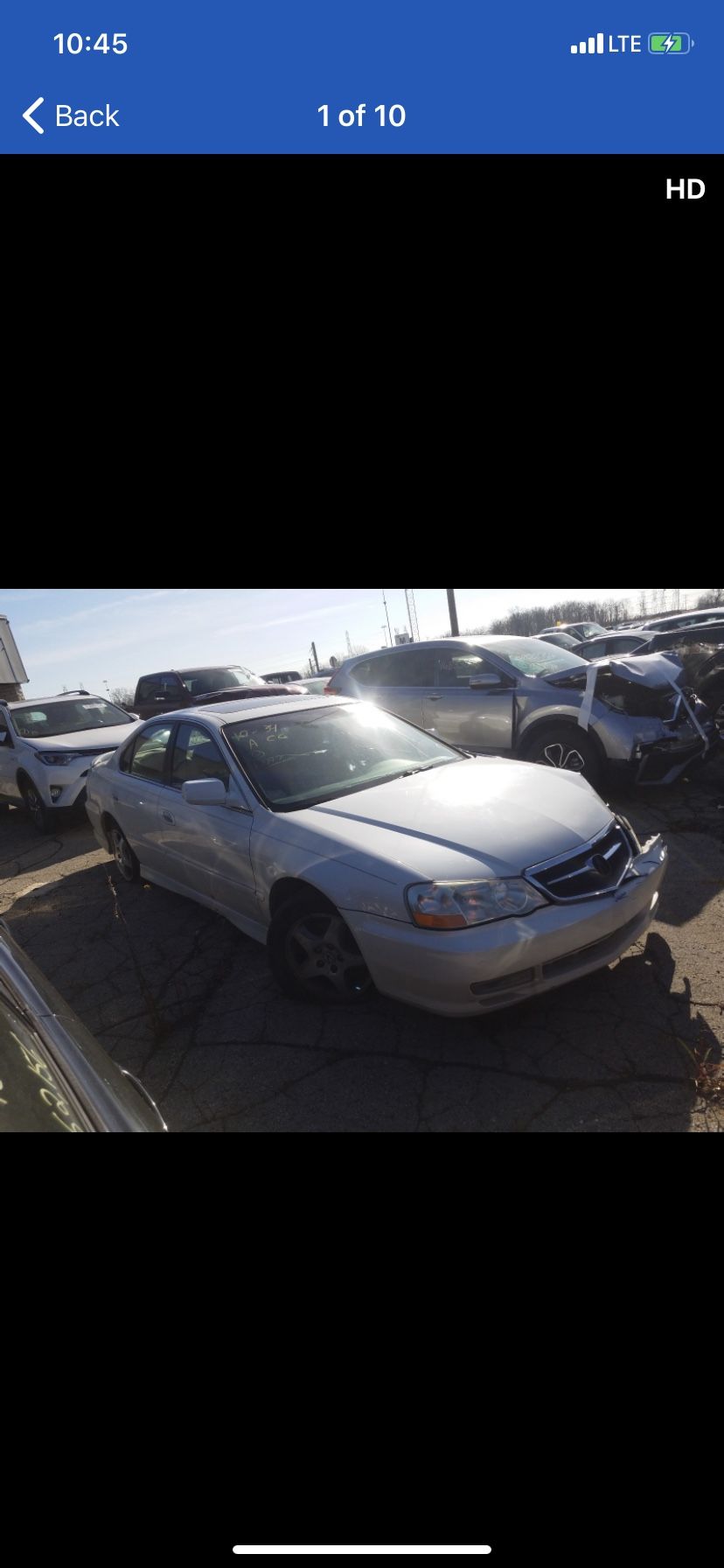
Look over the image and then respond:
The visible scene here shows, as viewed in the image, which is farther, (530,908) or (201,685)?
(201,685)

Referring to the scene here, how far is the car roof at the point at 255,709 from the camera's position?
3.99 meters

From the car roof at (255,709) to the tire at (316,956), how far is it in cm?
Result: 131

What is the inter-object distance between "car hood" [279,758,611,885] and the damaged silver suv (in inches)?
93.6

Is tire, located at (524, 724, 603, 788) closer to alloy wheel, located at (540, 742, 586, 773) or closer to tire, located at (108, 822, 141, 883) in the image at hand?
alloy wheel, located at (540, 742, 586, 773)

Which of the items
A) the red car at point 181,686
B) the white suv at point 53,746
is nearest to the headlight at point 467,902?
the white suv at point 53,746

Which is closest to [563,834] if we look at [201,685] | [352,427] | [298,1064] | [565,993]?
[565,993]

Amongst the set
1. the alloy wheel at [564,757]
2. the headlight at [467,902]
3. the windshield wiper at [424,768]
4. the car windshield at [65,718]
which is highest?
the windshield wiper at [424,768]

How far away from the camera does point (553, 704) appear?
5945 mm

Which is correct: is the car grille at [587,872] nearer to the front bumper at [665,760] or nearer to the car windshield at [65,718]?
the front bumper at [665,760]

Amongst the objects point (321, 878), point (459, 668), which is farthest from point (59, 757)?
point (321, 878)
